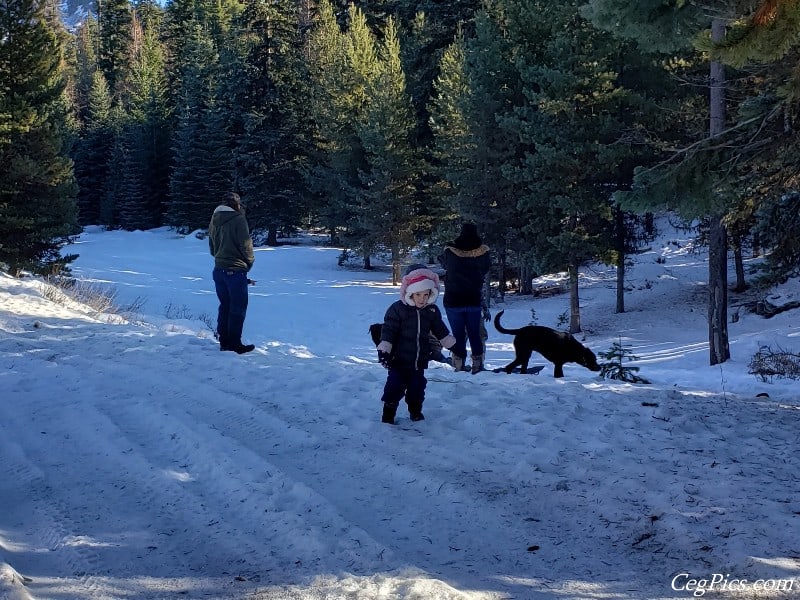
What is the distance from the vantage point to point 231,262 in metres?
8.95

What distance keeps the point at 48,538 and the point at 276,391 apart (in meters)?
3.28

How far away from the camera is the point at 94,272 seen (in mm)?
27594

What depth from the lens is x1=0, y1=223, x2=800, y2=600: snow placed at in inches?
130

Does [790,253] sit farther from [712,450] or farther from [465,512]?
[465,512]

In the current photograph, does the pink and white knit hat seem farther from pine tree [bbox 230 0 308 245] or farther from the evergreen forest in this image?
pine tree [bbox 230 0 308 245]

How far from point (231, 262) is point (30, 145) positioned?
558 inches

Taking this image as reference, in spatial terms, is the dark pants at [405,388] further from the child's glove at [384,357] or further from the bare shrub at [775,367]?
the bare shrub at [775,367]

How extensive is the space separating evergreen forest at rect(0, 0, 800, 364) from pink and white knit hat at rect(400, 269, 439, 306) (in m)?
2.70

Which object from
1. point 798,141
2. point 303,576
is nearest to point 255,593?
point 303,576

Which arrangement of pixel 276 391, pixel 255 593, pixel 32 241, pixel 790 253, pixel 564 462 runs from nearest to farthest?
pixel 255 593, pixel 564 462, pixel 276 391, pixel 790 253, pixel 32 241

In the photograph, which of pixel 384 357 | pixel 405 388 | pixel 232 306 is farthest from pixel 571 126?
pixel 384 357

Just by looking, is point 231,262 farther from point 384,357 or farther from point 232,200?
point 384,357

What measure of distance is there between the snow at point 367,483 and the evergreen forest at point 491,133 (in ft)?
9.32

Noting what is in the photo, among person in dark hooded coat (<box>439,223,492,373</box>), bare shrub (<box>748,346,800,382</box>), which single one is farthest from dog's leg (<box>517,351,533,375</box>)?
bare shrub (<box>748,346,800,382</box>)
